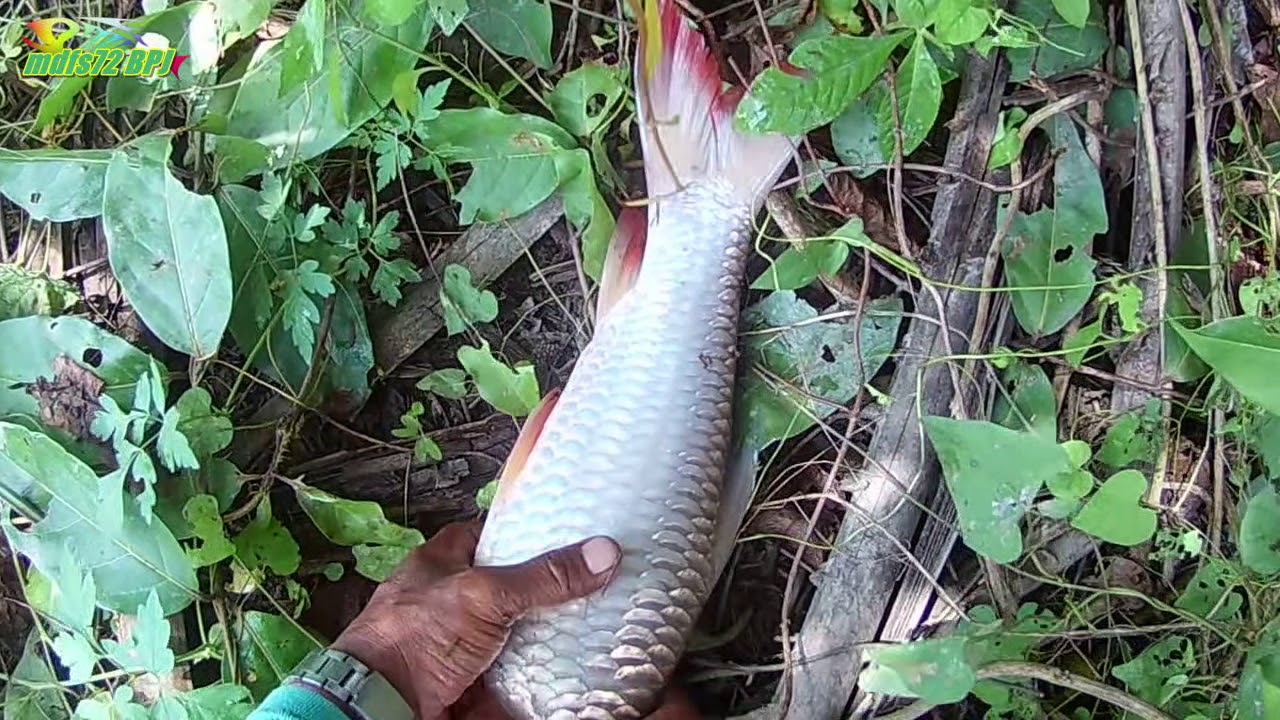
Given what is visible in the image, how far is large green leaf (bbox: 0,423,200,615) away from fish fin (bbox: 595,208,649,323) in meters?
0.69

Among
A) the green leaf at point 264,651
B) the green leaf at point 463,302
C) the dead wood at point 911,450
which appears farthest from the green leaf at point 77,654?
the dead wood at point 911,450

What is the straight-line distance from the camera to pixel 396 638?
1.44 meters

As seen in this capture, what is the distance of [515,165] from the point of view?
5.33 ft

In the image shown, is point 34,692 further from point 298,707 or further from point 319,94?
point 319,94

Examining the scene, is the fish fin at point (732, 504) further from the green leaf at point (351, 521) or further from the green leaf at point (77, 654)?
the green leaf at point (77, 654)

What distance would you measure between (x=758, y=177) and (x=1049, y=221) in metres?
0.40

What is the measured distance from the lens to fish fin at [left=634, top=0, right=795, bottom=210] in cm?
154

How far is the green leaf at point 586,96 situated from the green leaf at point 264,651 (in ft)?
2.72

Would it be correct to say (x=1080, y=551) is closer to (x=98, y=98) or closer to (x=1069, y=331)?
(x=1069, y=331)

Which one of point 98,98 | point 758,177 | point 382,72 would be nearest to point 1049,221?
point 758,177

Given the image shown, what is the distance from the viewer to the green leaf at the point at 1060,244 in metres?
1.53

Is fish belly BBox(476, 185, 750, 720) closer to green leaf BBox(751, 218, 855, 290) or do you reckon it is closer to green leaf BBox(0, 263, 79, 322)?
green leaf BBox(751, 218, 855, 290)

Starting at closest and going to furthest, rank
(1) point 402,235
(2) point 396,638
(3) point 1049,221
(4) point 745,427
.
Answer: (2) point 396,638 < (3) point 1049,221 < (4) point 745,427 < (1) point 402,235

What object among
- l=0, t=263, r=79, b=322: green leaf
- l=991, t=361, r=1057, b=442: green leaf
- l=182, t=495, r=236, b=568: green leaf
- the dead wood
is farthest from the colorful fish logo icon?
l=991, t=361, r=1057, b=442: green leaf
